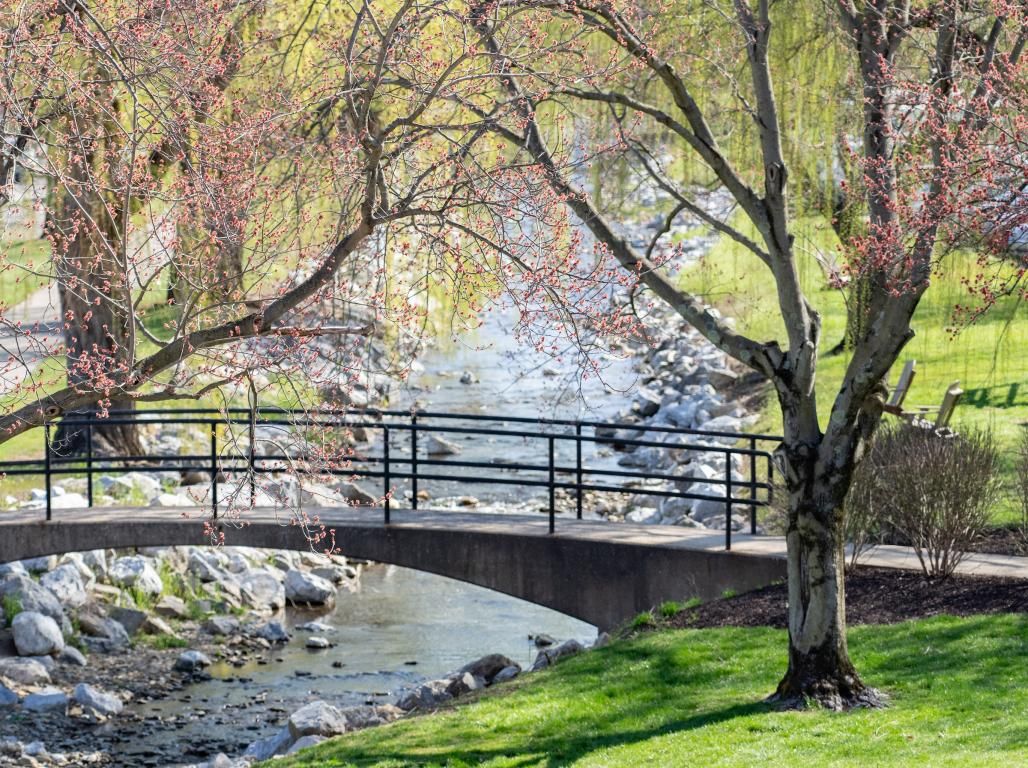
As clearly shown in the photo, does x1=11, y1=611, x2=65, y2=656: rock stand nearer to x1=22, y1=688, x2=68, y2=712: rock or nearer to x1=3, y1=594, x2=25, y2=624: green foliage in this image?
x1=3, y1=594, x2=25, y2=624: green foliage

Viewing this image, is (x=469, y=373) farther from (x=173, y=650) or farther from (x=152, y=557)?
(x=173, y=650)

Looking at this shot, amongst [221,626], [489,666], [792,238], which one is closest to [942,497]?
[792,238]

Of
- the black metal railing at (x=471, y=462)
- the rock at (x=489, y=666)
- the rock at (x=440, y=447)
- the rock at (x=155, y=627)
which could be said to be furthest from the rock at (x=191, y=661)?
the rock at (x=440, y=447)

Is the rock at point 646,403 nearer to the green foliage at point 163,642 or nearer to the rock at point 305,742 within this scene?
the green foliage at point 163,642

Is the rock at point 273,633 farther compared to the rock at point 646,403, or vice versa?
the rock at point 646,403

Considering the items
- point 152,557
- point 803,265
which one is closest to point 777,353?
point 152,557

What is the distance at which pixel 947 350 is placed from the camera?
2298 centimetres

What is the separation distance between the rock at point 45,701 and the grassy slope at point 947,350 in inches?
355

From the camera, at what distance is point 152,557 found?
17.1 metres

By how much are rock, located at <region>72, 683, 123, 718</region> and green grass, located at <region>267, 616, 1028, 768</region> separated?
385 centimetres

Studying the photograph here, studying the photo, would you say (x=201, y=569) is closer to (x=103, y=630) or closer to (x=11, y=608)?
(x=103, y=630)

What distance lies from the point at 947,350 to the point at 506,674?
1313cm

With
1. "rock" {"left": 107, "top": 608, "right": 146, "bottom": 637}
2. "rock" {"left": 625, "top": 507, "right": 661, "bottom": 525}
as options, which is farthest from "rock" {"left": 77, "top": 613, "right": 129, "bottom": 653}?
"rock" {"left": 625, "top": 507, "right": 661, "bottom": 525}

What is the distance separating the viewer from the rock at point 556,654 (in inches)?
471
